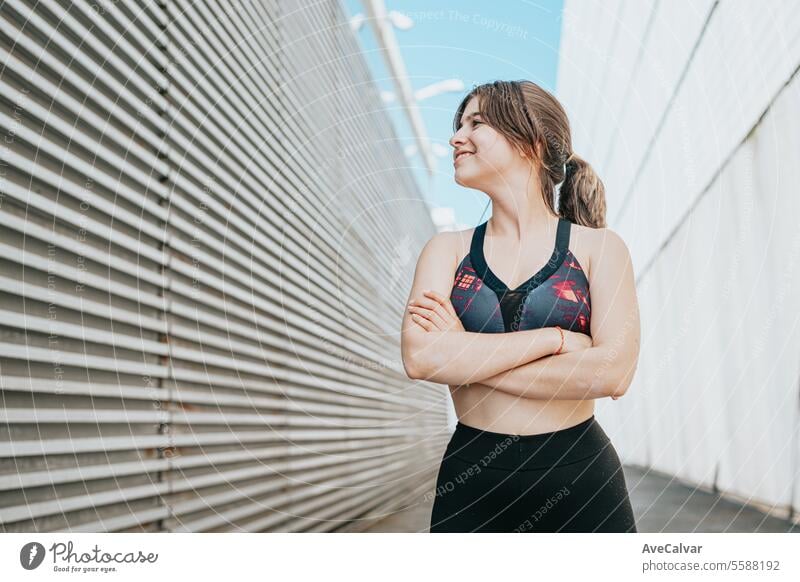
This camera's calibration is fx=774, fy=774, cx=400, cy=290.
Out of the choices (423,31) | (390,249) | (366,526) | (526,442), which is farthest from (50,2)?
(390,249)

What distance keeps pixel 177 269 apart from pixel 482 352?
1.09m

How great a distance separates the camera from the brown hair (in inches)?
42.0

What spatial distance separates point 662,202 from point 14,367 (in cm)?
378

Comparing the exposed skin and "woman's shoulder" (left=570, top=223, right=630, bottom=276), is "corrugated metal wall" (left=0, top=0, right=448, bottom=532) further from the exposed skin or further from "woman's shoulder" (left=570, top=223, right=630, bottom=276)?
"woman's shoulder" (left=570, top=223, right=630, bottom=276)

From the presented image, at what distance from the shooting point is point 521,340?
3.05ft

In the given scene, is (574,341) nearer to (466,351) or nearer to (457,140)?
(466,351)

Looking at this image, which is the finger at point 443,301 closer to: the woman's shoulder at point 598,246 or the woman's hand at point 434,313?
the woman's hand at point 434,313

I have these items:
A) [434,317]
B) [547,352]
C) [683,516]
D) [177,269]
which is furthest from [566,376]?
[683,516]

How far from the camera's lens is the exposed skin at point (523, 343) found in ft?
3.06

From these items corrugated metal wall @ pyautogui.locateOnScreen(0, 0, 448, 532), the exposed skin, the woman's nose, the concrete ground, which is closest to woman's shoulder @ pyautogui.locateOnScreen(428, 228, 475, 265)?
the exposed skin

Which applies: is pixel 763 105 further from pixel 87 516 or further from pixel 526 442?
pixel 87 516

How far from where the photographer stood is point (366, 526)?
3.42 meters

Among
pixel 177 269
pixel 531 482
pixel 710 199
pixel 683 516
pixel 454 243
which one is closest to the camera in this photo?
pixel 531 482

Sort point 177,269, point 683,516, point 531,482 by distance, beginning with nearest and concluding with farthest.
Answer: point 531,482
point 177,269
point 683,516
